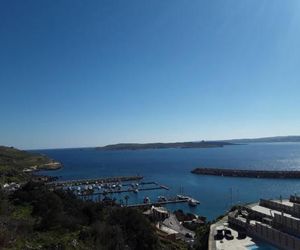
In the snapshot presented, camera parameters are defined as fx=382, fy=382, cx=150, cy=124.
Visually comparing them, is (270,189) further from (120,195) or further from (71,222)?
(71,222)

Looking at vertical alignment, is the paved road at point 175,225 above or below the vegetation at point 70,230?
below

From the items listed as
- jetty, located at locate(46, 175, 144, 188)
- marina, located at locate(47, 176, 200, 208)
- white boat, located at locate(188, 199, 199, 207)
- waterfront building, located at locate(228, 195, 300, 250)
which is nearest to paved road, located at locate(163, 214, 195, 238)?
white boat, located at locate(188, 199, 199, 207)

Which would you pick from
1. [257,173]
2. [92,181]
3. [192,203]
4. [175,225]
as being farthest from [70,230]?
[257,173]

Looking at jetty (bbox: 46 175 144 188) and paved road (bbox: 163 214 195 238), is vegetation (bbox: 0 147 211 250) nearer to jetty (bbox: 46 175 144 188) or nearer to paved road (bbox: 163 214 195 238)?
paved road (bbox: 163 214 195 238)

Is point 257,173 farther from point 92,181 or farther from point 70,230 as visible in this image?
point 70,230

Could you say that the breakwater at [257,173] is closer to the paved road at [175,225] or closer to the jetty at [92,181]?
the jetty at [92,181]

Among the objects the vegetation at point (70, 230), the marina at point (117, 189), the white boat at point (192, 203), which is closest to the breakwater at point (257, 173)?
the marina at point (117, 189)

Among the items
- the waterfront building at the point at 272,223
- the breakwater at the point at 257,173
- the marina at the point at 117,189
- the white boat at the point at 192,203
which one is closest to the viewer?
the waterfront building at the point at 272,223

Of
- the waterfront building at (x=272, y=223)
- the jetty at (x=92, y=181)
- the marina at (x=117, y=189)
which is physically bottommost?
the marina at (x=117, y=189)

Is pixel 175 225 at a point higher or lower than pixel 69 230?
lower

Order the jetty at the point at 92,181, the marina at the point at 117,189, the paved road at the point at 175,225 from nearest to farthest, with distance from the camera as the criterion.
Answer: the paved road at the point at 175,225
the marina at the point at 117,189
the jetty at the point at 92,181

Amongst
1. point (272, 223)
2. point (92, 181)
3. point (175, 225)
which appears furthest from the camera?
point (92, 181)

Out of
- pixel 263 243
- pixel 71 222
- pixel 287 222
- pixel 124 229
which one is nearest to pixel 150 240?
pixel 124 229
